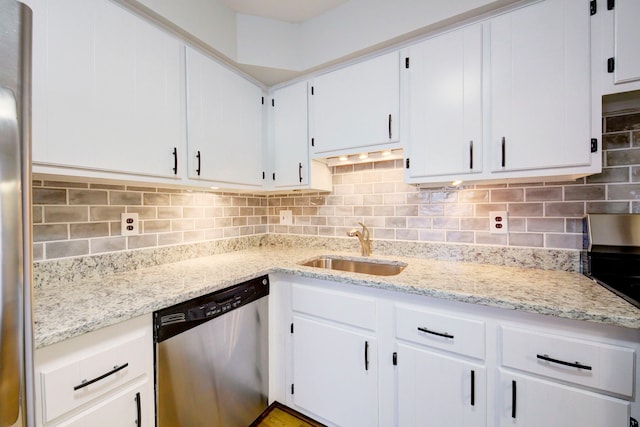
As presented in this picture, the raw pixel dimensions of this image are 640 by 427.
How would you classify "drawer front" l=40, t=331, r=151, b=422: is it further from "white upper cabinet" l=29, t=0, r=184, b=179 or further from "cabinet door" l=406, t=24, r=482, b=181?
"cabinet door" l=406, t=24, r=482, b=181

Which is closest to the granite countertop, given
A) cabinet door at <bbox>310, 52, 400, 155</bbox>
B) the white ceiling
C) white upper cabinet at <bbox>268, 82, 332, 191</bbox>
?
white upper cabinet at <bbox>268, 82, 332, 191</bbox>

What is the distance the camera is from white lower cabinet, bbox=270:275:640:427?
34.1 inches

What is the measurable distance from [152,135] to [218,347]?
1.07 metres

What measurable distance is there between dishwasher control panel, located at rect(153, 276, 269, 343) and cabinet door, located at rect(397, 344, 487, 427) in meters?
0.81

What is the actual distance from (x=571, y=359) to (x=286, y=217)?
1.89 m

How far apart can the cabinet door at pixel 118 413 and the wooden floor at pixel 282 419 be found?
0.74m

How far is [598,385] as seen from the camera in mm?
857

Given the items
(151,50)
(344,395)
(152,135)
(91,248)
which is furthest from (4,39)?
(344,395)

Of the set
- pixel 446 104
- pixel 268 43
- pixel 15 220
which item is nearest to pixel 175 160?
pixel 15 220

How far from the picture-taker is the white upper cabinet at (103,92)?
921mm

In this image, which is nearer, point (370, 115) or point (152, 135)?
point (152, 135)

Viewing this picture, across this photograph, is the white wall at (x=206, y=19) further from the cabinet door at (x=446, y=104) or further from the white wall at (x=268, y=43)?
the cabinet door at (x=446, y=104)

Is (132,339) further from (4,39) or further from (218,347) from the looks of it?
(4,39)

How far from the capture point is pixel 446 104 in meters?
1.34
